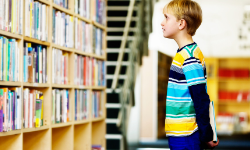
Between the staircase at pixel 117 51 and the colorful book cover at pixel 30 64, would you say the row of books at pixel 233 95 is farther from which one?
the colorful book cover at pixel 30 64

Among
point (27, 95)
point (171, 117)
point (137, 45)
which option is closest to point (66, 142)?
point (27, 95)

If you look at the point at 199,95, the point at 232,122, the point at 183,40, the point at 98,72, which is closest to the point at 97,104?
the point at 98,72

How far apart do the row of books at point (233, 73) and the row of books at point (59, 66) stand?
20.7 ft

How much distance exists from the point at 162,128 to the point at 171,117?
23.3 ft

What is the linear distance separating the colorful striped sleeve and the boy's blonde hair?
201 mm

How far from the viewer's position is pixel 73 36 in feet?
9.78

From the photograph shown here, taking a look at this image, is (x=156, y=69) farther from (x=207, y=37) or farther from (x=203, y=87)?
(x=203, y=87)

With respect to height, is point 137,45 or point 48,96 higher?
point 137,45

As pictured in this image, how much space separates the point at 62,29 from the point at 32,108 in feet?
2.34

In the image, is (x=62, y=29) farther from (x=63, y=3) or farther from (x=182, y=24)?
(x=182, y=24)

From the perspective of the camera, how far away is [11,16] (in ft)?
7.11

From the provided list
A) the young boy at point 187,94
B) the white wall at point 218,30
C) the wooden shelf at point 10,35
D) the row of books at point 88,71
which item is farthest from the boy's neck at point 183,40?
the white wall at point 218,30

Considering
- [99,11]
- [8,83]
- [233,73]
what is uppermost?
[99,11]

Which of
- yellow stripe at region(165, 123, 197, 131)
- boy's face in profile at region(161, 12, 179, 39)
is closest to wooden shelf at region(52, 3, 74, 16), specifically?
boy's face in profile at region(161, 12, 179, 39)
